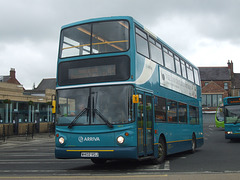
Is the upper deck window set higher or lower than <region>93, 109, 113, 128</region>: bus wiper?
higher

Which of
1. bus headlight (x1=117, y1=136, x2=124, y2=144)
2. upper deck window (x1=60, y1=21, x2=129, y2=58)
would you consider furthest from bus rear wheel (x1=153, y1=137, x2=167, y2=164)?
upper deck window (x1=60, y1=21, x2=129, y2=58)

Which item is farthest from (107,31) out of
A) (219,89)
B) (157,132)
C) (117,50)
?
(219,89)

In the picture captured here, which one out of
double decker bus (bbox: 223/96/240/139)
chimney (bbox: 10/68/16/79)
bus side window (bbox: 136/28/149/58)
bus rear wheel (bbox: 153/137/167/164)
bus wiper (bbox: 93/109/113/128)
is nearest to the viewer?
bus wiper (bbox: 93/109/113/128)

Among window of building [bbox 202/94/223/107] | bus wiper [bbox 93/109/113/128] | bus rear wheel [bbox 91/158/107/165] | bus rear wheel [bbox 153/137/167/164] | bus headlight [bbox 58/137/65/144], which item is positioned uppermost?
window of building [bbox 202/94/223/107]

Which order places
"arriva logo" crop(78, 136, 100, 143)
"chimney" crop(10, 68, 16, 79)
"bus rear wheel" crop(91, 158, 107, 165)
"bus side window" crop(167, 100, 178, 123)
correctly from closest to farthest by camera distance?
"arriva logo" crop(78, 136, 100, 143), "bus rear wheel" crop(91, 158, 107, 165), "bus side window" crop(167, 100, 178, 123), "chimney" crop(10, 68, 16, 79)

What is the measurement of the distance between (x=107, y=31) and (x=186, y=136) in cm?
754

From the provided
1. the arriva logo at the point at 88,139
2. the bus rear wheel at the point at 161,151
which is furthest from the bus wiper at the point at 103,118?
the bus rear wheel at the point at 161,151

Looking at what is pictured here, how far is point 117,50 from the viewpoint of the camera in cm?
1073

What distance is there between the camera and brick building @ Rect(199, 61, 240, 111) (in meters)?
84.2

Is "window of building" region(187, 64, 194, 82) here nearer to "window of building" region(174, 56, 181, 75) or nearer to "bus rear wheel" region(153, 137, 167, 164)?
"window of building" region(174, 56, 181, 75)

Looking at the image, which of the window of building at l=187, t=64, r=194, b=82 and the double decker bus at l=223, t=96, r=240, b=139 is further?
the double decker bus at l=223, t=96, r=240, b=139

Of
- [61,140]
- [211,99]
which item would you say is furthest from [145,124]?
[211,99]

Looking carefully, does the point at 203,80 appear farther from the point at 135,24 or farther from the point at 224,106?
the point at 135,24

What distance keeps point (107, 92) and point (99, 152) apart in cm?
173
